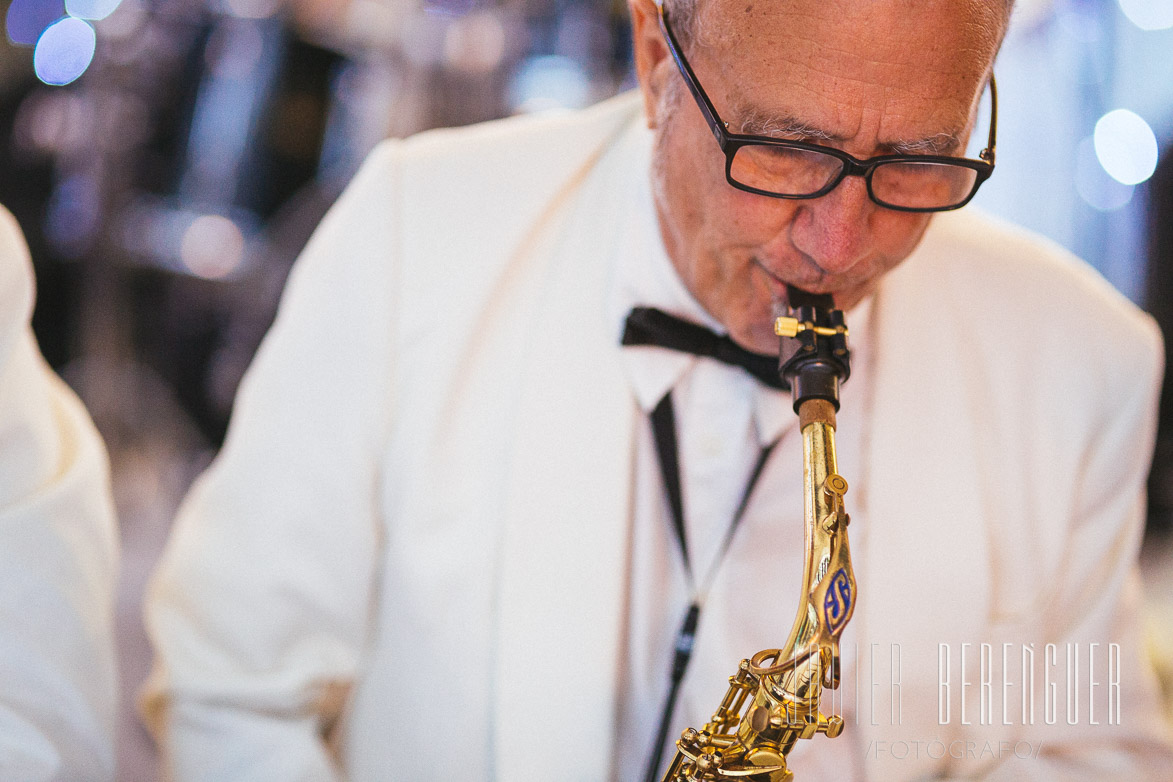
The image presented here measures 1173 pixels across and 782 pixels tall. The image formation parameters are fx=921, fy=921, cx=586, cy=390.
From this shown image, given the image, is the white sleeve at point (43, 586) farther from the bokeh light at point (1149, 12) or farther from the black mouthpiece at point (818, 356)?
the bokeh light at point (1149, 12)

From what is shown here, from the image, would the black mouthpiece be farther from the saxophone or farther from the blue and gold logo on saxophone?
the blue and gold logo on saxophone

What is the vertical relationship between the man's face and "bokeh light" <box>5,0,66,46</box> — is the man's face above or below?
above

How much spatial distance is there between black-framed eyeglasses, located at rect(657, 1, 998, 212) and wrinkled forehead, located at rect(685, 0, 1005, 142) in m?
0.03

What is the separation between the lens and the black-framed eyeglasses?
102cm

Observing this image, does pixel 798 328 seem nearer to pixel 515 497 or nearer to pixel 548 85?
pixel 515 497

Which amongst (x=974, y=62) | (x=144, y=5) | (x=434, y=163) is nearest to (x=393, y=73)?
(x=144, y=5)

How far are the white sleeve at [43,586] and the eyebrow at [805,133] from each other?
36.9 inches

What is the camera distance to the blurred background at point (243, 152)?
379 cm

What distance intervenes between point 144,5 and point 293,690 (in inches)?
137

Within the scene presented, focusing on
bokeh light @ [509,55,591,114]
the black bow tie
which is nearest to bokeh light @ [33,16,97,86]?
bokeh light @ [509,55,591,114]

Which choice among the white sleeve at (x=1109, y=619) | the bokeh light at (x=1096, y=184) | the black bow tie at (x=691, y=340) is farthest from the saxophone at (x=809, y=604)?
the bokeh light at (x=1096, y=184)

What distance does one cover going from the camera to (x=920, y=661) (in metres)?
1.29

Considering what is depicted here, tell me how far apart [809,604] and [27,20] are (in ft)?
13.7

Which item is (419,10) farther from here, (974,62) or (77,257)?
(974,62)
